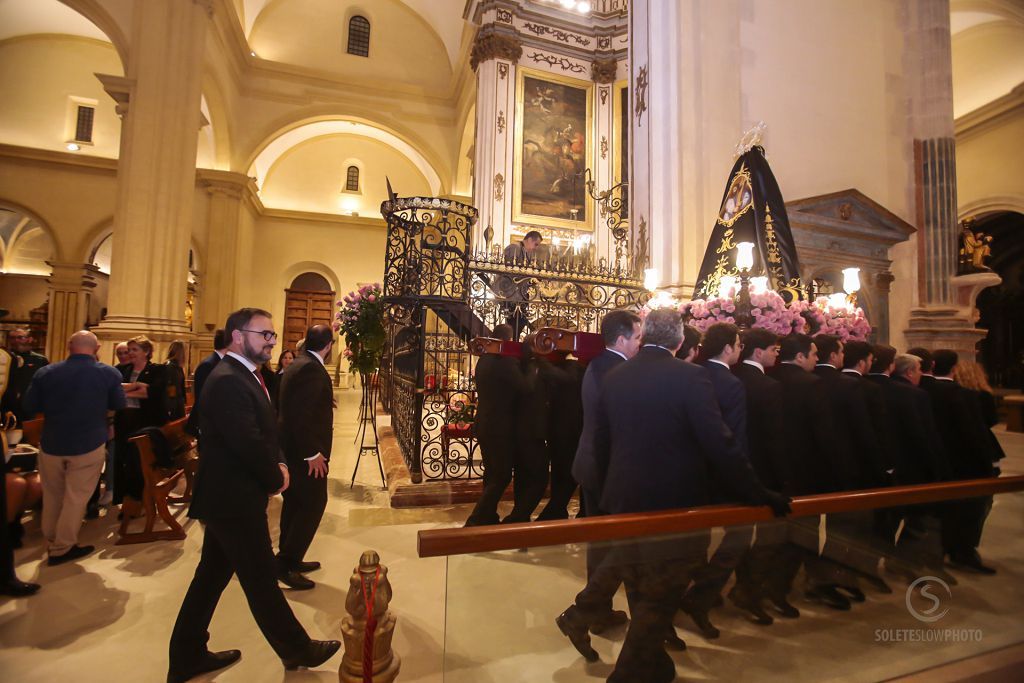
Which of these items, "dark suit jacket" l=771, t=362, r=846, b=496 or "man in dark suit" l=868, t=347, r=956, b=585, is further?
"man in dark suit" l=868, t=347, r=956, b=585

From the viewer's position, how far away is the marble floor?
1714 mm

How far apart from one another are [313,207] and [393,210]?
16.3 m

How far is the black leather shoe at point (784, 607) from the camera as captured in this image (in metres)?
2.19

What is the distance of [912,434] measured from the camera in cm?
332

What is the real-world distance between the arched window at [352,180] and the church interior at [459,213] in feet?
0.32

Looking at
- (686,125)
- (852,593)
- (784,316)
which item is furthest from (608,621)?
(686,125)

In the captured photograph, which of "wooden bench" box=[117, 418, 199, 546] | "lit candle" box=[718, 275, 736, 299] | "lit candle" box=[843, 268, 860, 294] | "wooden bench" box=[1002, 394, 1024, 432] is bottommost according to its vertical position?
"wooden bench" box=[117, 418, 199, 546]

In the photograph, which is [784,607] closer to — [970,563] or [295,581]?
[970,563]

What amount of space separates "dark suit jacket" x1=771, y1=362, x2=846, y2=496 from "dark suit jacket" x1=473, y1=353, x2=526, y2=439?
1.82 metres

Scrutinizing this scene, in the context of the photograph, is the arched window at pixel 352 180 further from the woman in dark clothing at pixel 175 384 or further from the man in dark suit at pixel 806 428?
the man in dark suit at pixel 806 428

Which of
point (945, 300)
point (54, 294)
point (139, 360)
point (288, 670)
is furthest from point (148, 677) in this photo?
point (54, 294)

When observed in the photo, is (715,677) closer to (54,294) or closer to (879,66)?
(879,66)

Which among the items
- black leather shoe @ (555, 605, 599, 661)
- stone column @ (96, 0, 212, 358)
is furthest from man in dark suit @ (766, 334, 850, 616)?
stone column @ (96, 0, 212, 358)

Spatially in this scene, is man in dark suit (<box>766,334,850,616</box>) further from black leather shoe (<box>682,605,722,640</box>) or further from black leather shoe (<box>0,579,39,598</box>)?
black leather shoe (<box>0,579,39,598</box>)
